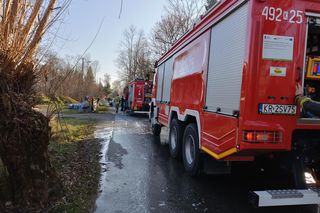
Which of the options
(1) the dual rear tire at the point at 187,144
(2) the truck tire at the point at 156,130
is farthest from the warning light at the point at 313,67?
(2) the truck tire at the point at 156,130

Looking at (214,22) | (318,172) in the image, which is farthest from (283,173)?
(214,22)

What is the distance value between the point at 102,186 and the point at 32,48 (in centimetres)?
266

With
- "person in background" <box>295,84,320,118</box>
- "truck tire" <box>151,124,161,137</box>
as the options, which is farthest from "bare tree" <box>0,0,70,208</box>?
"truck tire" <box>151,124,161,137</box>

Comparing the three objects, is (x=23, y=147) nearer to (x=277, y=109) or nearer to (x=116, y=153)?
(x=277, y=109)

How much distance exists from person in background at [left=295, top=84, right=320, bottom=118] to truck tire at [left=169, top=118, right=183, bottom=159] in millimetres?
4092

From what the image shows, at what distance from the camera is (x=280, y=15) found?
4074 mm

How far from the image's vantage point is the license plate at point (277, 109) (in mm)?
4074

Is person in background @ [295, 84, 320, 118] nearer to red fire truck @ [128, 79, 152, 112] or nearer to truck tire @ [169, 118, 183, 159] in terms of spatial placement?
truck tire @ [169, 118, 183, 159]

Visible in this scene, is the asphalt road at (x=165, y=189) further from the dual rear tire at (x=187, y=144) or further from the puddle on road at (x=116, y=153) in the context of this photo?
the dual rear tire at (x=187, y=144)

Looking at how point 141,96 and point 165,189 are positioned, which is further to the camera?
point 141,96

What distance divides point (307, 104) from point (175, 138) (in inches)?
187

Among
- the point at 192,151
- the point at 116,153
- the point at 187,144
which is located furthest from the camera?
the point at 116,153

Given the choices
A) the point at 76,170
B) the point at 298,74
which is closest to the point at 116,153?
the point at 76,170

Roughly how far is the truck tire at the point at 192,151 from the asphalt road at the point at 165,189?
187mm
